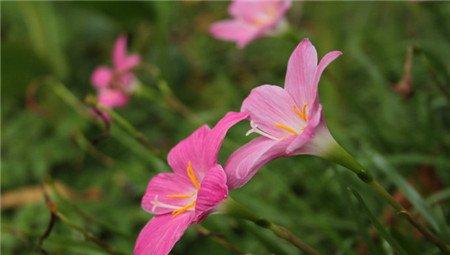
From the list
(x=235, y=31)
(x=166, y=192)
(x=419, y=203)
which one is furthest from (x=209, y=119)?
(x=166, y=192)

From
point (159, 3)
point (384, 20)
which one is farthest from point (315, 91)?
point (384, 20)

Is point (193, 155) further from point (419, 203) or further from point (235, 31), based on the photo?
point (235, 31)

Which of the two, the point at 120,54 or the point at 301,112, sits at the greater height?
the point at 301,112

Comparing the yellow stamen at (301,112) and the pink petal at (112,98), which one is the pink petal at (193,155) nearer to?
the yellow stamen at (301,112)

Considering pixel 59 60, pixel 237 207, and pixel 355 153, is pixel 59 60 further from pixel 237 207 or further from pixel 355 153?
pixel 237 207

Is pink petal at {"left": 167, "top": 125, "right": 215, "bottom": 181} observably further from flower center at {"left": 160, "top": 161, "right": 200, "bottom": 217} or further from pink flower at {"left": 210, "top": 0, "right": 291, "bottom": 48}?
pink flower at {"left": 210, "top": 0, "right": 291, "bottom": 48}

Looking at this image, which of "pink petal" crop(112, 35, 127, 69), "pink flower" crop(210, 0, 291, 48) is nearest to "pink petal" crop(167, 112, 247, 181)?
"pink flower" crop(210, 0, 291, 48)
